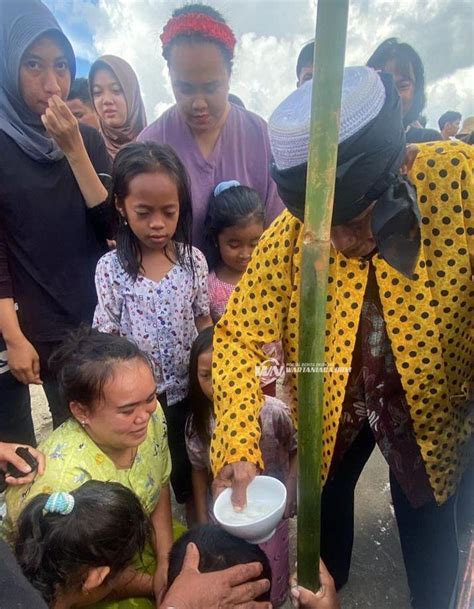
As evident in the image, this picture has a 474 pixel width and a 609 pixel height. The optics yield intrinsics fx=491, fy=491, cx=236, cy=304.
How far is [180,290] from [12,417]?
851 mm

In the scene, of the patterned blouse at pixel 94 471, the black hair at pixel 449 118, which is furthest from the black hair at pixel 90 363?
the black hair at pixel 449 118

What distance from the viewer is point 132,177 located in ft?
6.09

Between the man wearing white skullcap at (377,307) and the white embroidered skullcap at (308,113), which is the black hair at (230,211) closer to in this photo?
the man wearing white skullcap at (377,307)

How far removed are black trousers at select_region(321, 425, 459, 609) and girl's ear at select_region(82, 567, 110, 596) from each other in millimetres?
836

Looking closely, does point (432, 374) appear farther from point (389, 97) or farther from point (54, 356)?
point (54, 356)

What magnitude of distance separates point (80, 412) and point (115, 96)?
1.97 m

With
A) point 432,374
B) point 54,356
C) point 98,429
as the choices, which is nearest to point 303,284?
point 432,374

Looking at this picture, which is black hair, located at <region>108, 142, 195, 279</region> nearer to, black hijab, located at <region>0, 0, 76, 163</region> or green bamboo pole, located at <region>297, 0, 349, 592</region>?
black hijab, located at <region>0, 0, 76, 163</region>

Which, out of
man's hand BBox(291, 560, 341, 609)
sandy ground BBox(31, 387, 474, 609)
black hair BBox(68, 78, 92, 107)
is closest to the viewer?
man's hand BBox(291, 560, 341, 609)

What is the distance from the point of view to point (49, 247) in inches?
74.2

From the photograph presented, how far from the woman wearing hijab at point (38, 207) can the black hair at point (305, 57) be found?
1583 millimetres

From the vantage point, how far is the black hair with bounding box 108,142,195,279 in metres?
1.86

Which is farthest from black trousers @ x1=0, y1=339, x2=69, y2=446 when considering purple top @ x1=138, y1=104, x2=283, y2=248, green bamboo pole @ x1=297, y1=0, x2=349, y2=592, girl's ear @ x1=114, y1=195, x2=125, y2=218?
green bamboo pole @ x1=297, y1=0, x2=349, y2=592

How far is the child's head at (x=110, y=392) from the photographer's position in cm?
153
